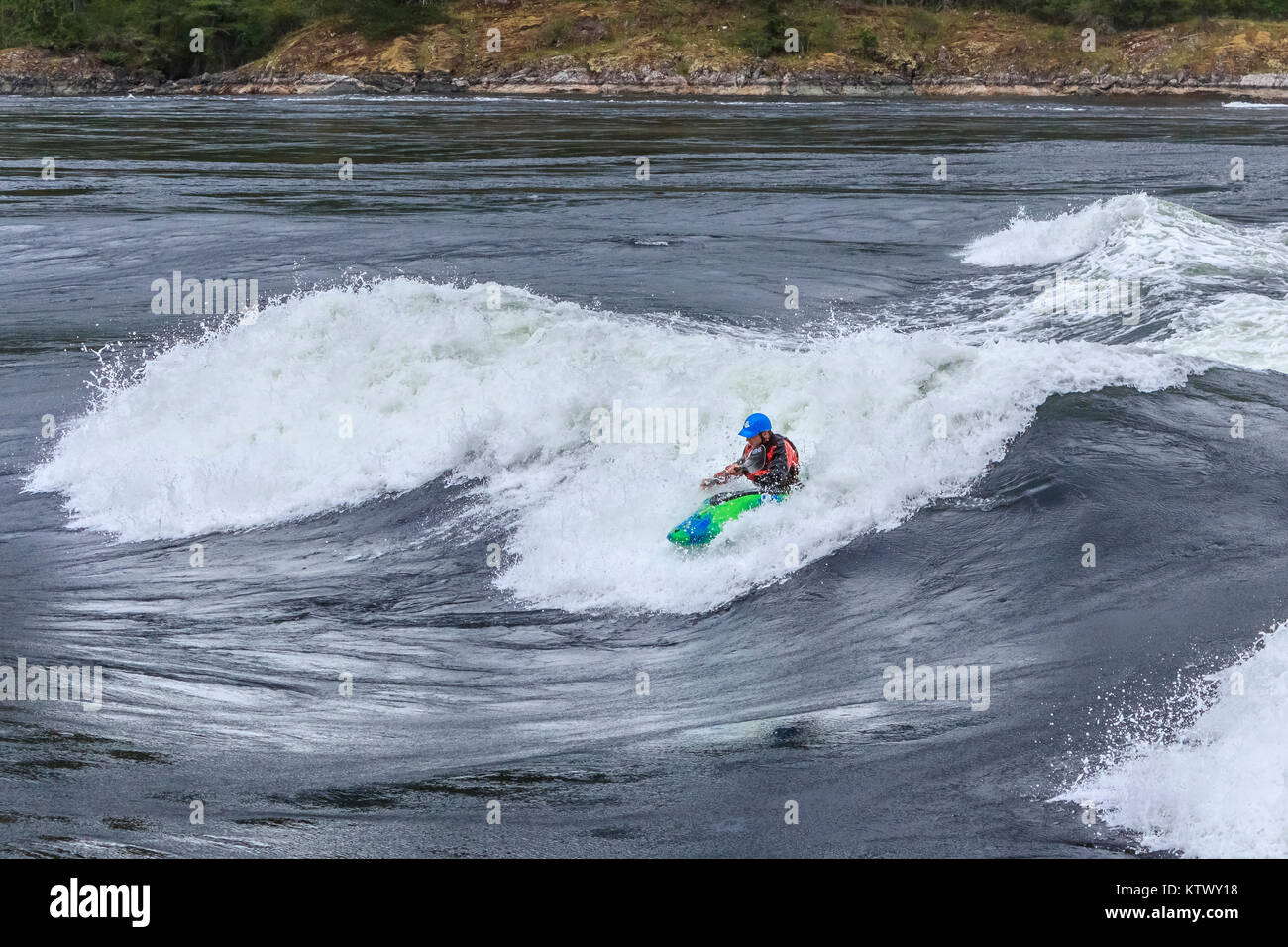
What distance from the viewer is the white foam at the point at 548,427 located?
11.1 metres

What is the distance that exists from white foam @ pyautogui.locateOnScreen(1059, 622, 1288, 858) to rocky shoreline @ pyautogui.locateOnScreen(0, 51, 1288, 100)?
A: 61278mm

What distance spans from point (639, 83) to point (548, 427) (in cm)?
5789

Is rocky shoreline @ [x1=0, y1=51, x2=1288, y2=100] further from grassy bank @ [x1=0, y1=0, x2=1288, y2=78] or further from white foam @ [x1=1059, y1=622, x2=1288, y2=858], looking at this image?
white foam @ [x1=1059, y1=622, x2=1288, y2=858]

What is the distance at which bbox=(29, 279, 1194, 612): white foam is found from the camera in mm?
11109

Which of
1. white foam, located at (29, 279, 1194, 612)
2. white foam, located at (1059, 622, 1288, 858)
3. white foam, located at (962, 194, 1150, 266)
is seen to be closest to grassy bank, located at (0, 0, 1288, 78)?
white foam, located at (962, 194, 1150, 266)

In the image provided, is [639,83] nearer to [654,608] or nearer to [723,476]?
[723,476]

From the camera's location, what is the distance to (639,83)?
68.1 meters

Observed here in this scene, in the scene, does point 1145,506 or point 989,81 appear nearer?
point 1145,506

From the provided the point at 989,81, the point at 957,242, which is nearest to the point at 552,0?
the point at 989,81

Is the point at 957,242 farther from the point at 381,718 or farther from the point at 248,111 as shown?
the point at 248,111

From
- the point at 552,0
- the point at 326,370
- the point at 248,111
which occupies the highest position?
the point at 552,0

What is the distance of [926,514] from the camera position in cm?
1121

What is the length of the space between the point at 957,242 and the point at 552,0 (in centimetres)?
5572

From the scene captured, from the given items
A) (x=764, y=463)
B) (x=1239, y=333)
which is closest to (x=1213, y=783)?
(x=764, y=463)
